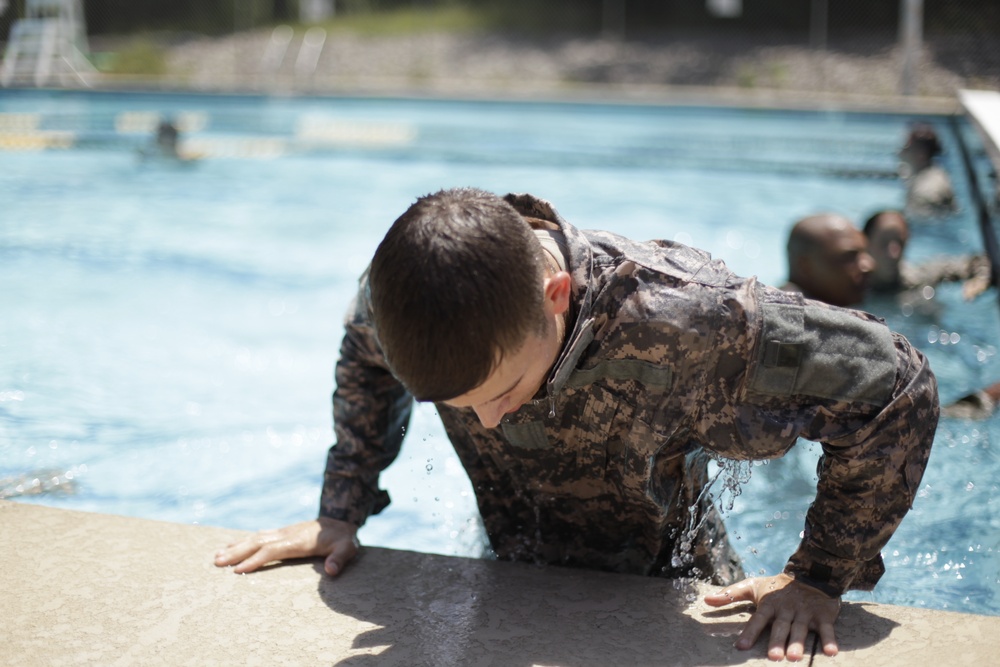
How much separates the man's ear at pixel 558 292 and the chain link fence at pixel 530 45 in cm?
1292

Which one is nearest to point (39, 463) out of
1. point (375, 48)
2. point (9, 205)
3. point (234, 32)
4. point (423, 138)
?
point (9, 205)

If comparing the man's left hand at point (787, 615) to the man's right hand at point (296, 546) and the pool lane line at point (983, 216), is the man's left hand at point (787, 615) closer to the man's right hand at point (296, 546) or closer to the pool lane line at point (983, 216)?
the man's right hand at point (296, 546)

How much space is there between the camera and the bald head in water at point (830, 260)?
4598 mm

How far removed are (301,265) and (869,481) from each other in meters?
5.84

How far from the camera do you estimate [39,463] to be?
3992 millimetres

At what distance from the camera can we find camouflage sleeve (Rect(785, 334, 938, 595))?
5.75ft

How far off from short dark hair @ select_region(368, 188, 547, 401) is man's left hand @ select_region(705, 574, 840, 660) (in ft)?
2.35

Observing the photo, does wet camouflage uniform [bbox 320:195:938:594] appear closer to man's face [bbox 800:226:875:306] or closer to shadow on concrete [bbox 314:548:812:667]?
shadow on concrete [bbox 314:548:812:667]

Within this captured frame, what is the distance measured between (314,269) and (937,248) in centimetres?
445

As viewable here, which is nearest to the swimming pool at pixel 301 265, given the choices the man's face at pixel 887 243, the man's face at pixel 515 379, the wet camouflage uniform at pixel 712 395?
the man's face at pixel 887 243

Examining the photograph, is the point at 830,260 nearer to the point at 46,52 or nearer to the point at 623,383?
the point at 623,383

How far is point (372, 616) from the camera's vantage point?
1941 millimetres

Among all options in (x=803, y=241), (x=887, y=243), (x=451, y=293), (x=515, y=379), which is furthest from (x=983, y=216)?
(x=451, y=293)

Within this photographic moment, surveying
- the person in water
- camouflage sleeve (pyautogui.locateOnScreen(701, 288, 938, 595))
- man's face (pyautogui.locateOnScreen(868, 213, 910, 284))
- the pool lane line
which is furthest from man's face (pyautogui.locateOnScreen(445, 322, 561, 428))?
the pool lane line
